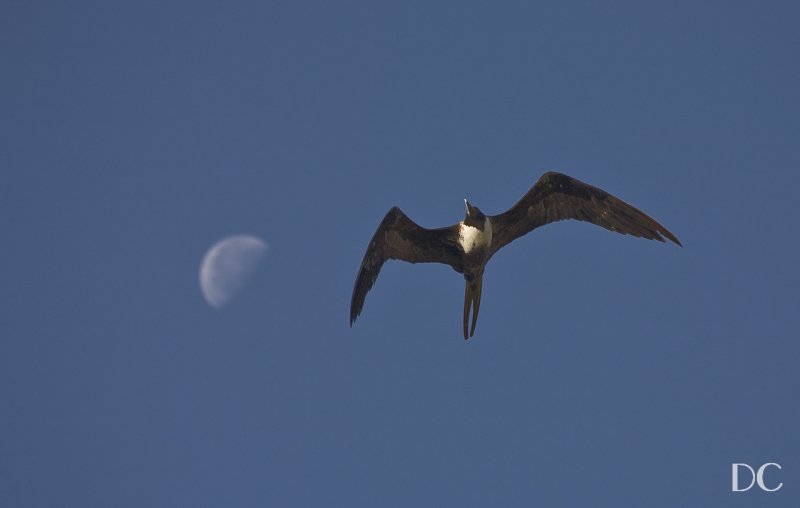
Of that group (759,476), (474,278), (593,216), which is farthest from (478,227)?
(759,476)

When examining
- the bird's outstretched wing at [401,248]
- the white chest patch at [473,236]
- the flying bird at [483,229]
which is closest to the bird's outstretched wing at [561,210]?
the flying bird at [483,229]

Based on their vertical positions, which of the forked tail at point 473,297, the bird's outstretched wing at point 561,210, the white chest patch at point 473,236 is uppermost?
the bird's outstretched wing at point 561,210

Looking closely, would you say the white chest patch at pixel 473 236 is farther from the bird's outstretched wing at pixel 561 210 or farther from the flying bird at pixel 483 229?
the bird's outstretched wing at pixel 561 210

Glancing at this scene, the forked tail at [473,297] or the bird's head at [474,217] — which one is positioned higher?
the bird's head at [474,217]

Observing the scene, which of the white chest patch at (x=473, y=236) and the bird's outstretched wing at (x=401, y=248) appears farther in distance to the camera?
the bird's outstretched wing at (x=401, y=248)

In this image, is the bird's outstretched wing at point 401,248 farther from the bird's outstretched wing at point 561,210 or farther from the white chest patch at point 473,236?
the bird's outstretched wing at point 561,210

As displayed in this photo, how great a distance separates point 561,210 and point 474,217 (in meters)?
1.23

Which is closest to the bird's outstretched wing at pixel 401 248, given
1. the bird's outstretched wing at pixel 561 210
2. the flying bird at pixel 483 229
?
the flying bird at pixel 483 229

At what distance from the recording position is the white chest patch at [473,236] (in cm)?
1402

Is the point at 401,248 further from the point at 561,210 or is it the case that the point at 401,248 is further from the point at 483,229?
the point at 561,210

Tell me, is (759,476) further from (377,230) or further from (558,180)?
(377,230)

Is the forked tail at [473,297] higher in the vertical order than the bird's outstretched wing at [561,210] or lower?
lower

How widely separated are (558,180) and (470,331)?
2.27 metres

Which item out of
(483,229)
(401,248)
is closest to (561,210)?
(483,229)
